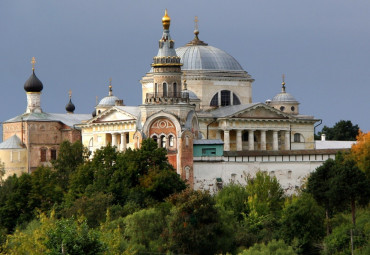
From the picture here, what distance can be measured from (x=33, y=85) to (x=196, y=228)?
35320 millimetres

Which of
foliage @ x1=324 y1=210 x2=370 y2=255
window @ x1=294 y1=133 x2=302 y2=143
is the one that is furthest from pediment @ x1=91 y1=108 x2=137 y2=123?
foliage @ x1=324 y1=210 x2=370 y2=255

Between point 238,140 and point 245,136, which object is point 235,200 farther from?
point 245,136

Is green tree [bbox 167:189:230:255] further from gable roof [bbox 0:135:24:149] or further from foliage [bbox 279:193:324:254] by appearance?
gable roof [bbox 0:135:24:149]

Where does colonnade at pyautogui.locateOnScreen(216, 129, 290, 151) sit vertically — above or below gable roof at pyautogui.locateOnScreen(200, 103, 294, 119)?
below

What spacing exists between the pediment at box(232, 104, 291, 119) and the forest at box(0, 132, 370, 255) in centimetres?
873

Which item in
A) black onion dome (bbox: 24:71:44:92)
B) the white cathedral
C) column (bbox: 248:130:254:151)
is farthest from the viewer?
black onion dome (bbox: 24:71:44:92)

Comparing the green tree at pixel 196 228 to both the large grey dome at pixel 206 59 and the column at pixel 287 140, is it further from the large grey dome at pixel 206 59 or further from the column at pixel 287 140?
the large grey dome at pixel 206 59

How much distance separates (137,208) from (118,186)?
3.42m

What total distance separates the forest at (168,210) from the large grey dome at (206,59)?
12.0 meters

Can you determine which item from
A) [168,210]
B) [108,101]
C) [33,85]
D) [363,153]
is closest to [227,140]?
[363,153]

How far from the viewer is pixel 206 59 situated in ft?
280

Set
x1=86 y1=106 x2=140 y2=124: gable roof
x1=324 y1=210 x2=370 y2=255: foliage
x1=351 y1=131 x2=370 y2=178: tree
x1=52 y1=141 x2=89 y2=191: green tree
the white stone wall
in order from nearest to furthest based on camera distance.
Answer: x1=324 y1=210 x2=370 y2=255: foliage → x1=351 y1=131 x2=370 y2=178: tree → the white stone wall → x1=52 y1=141 x2=89 y2=191: green tree → x1=86 y1=106 x2=140 y2=124: gable roof

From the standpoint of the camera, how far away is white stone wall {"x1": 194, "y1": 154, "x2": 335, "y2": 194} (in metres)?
70.8

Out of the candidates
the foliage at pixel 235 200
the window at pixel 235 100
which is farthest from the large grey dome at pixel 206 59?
the foliage at pixel 235 200
